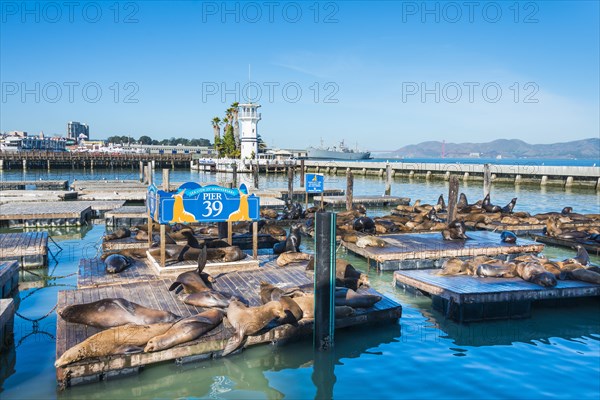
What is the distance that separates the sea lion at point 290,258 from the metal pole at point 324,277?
312 cm

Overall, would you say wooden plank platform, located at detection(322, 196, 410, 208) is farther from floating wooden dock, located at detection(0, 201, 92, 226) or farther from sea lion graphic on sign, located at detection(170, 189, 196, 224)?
sea lion graphic on sign, located at detection(170, 189, 196, 224)

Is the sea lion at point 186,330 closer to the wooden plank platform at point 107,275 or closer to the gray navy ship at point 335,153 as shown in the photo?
the wooden plank platform at point 107,275

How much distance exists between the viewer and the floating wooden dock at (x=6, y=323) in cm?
631

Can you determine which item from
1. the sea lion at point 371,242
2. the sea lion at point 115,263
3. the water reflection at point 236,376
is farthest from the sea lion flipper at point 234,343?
the sea lion at point 371,242

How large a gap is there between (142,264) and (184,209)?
167 cm

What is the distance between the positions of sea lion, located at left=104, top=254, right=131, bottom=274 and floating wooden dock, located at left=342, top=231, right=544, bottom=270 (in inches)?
220

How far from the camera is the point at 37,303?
8.70m

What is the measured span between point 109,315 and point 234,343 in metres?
1.59

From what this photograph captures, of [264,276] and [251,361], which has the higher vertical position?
[264,276]

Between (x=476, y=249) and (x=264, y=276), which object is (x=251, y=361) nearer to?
(x=264, y=276)

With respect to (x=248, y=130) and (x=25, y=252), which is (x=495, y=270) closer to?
(x=25, y=252)

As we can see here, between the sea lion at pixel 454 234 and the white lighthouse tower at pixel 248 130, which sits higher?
the white lighthouse tower at pixel 248 130

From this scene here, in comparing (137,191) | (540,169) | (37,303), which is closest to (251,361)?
(37,303)

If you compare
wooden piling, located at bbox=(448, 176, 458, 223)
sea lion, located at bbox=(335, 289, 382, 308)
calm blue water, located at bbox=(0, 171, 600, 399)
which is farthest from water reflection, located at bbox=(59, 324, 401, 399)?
wooden piling, located at bbox=(448, 176, 458, 223)
